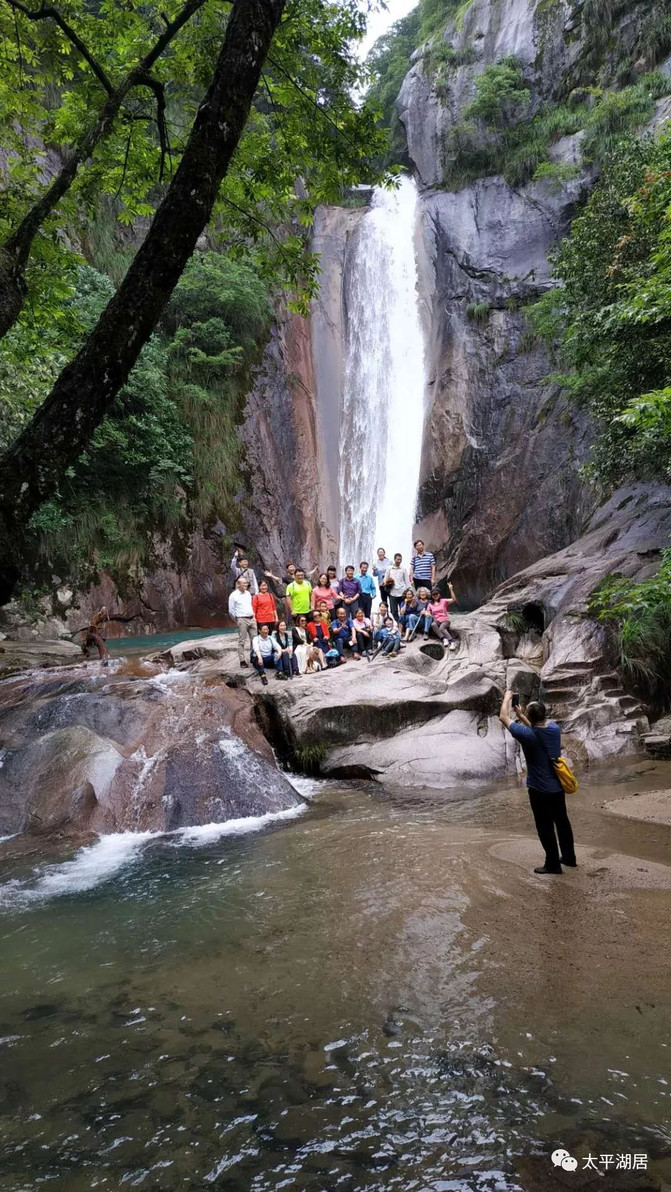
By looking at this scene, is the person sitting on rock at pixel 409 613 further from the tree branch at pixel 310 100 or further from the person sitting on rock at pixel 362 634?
the tree branch at pixel 310 100

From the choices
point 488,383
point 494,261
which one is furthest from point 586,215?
point 494,261

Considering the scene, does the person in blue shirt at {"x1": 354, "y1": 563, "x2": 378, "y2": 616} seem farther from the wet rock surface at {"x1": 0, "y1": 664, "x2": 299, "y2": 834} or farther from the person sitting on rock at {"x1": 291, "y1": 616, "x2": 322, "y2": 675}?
the wet rock surface at {"x1": 0, "y1": 664, "x2": 299, "y2": 834}

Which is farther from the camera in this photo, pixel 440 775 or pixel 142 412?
pixel 142 412

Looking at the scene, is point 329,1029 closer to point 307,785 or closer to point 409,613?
point 307,785

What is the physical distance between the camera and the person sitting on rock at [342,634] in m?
12.6

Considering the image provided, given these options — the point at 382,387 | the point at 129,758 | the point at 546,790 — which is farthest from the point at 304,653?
the point at 382,387

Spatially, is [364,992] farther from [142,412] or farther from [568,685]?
[142,412]

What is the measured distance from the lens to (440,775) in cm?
896

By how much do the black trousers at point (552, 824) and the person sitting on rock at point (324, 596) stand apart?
7432 millimetres

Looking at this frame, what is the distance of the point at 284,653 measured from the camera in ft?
37.7

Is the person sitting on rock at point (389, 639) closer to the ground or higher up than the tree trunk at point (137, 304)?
closer to the ground

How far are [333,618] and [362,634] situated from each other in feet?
2.41

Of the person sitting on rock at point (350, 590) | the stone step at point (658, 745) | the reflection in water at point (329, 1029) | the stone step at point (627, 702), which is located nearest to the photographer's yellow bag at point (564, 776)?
the reflection in water at point (329, 1029)

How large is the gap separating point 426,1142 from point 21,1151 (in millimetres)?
1636
